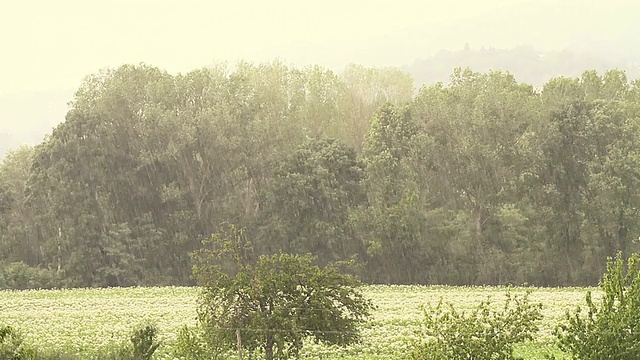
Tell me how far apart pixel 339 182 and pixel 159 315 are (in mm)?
27652

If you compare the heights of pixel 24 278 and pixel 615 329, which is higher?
pixel 615 329

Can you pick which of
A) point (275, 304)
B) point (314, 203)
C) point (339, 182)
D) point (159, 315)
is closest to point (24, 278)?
point (314, 203)

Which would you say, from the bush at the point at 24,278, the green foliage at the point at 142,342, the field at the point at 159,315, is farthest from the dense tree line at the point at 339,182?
the green foliage at the point at 142,342

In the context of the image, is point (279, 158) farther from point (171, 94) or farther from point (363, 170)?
point (171, 94)

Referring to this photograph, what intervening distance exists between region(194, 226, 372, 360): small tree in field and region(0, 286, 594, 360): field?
2575 mm

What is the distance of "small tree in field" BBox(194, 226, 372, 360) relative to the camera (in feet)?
70.5

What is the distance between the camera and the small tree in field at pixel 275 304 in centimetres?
2148

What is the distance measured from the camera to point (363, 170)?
205ft

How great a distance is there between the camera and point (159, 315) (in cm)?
3738

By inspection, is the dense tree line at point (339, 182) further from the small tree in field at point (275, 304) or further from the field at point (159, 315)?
the small tree in field at point (275, 304)

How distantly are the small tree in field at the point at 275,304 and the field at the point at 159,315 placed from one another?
2.58 metres

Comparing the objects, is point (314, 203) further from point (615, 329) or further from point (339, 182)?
point (615, 329)

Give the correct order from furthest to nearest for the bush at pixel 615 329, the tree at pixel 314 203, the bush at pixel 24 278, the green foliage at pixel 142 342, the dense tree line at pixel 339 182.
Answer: the tree at pixel 314 203 < the dense tree line at pixel 339 182 < the bush at pixel 24 278 < the green foliage at pixel 142 342 < the bush at pixel 615 329

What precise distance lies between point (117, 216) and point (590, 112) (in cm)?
3957
